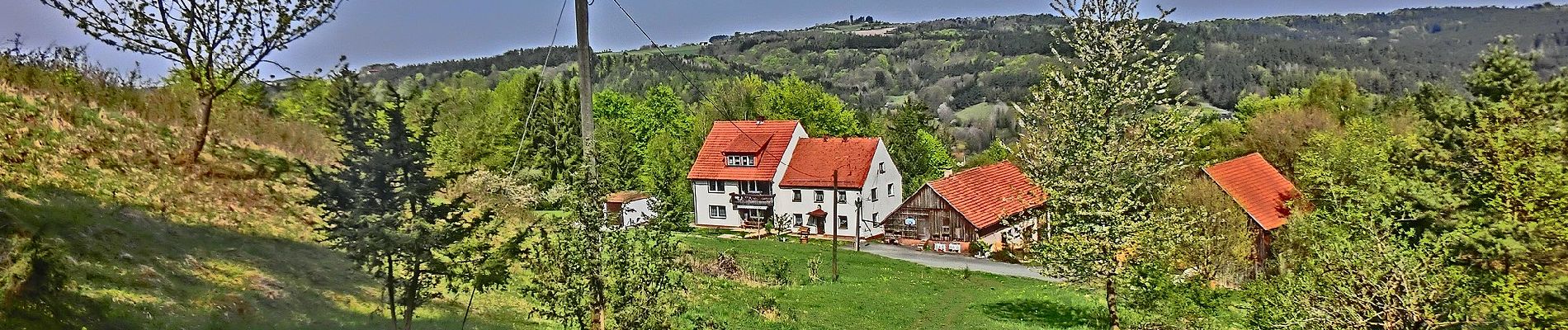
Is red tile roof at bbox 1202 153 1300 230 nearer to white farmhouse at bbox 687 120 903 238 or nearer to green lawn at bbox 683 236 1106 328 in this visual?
green lawn at bbox 683 236 1106 328

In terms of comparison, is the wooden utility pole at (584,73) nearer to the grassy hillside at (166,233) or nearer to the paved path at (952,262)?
the grassy hillside at (166,233)

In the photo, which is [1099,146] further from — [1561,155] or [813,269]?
[813,269]

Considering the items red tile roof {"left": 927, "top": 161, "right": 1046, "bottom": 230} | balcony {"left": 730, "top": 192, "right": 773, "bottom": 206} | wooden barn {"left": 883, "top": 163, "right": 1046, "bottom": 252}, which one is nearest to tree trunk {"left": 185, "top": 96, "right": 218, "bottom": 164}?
wooden barn {"left": 883, "top": 163, "right": 1046, "bottom": 252}

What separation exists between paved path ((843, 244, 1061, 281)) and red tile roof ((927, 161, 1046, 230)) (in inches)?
134

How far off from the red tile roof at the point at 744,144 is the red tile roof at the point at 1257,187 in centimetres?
2563

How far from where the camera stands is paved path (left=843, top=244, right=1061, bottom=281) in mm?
33594

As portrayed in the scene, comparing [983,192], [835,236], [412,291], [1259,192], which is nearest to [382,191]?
[412,291]

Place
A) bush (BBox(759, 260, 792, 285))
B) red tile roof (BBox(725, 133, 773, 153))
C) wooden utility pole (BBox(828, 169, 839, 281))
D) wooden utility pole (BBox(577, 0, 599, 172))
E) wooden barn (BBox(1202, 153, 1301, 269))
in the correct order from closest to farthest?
wooden utility pole (BBox(577, 0, 599, 172)) < bush (BBox(759, 260, 792, 285)) < wooden utility pole (BBox(828, 169, 839, 281)) < wooden barn (BBox(1202, 153, 1301, 269)) < red tile roof (BBox(725, 133, 773, 153))

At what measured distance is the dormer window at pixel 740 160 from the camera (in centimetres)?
5281

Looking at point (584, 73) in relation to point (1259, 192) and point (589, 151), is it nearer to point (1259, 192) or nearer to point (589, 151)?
point (589, 151)

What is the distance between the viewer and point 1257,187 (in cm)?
3741

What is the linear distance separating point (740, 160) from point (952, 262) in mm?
19460

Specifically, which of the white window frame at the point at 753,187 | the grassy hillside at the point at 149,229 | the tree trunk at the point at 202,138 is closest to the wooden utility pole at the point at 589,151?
the grassy hillside at the point at 149,229

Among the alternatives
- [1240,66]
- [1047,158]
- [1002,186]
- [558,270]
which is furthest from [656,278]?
[1240,66]
